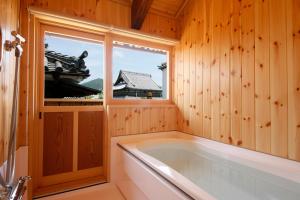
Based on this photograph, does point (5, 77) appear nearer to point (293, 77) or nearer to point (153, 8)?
point (153, 8)

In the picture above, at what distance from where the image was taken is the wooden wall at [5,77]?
→ 51.1 inches

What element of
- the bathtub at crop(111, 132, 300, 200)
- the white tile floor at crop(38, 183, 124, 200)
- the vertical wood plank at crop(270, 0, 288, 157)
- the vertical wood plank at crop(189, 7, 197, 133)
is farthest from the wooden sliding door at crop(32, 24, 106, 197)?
the vertical wood plank at crop(270, 0, 288, 157)

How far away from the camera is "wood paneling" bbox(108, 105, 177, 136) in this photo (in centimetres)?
234

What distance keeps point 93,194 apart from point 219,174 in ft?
4.58

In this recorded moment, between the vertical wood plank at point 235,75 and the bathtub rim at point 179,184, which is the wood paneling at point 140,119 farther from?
the vertical wood plank at point 235,75

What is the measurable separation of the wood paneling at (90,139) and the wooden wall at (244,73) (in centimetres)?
126

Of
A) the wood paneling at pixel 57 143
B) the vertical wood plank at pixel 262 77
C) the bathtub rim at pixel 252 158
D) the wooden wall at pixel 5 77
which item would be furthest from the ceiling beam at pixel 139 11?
the bathtub rim at pixel 252 158

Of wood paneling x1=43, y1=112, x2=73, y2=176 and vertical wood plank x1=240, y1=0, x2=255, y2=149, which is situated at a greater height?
vertical wood plank x1=240, y1=0, x2=255, y2=149

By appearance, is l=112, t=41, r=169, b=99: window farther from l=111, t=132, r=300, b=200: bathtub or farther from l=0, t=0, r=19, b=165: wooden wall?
l=0, t=0, r=19, b=165: wooden wall

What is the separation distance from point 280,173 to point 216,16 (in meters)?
1.82

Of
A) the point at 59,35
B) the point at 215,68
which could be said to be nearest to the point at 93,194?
the point at 59,35

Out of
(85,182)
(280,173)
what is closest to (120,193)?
(85,182)

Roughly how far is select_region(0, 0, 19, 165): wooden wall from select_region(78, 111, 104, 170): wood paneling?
0.91 m

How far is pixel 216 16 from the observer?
7.17 feet
